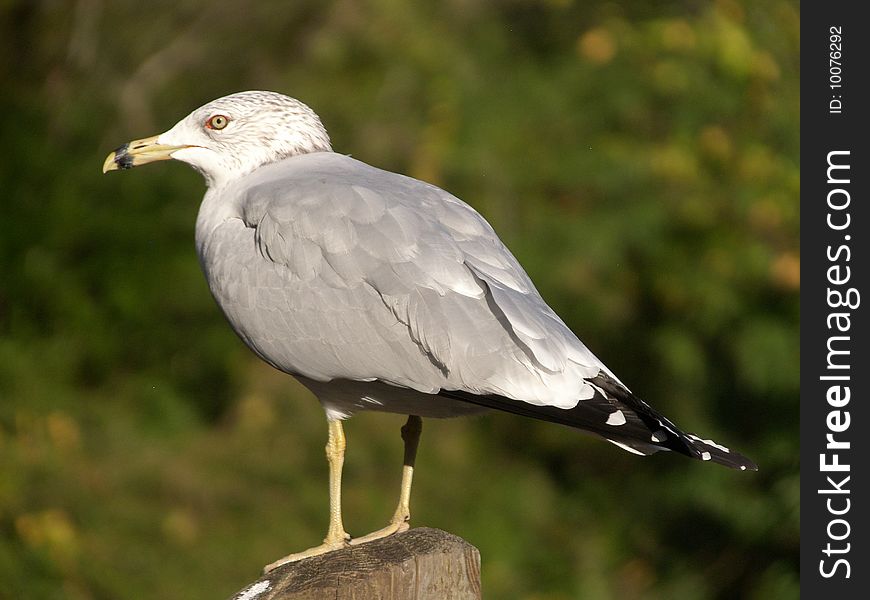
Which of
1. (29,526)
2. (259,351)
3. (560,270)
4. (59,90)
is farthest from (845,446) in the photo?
(59,90)

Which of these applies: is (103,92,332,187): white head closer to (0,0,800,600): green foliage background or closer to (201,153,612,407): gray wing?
(201,153,612,407): gray wing

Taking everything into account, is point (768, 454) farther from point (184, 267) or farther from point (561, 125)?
point (184, 267)

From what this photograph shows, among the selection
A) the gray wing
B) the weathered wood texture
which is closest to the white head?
the gray wing

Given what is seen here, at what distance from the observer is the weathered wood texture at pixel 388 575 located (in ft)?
8.93

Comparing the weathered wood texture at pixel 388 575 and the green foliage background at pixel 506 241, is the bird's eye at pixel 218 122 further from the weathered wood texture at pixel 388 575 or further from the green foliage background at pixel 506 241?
the green foliage background at pixel 506 241

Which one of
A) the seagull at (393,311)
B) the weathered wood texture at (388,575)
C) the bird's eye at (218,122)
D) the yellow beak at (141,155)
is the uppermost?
the bird's eye at (218,122)

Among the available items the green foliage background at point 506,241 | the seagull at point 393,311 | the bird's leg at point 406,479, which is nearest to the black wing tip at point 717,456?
the seagull at point 393,311

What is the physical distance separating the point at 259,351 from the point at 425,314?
0.58m

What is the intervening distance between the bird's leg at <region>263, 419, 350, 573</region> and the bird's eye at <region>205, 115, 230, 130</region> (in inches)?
39.0

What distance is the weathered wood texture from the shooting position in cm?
272

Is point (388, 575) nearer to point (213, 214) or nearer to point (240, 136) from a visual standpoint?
point (213, 214)

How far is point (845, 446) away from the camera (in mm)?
5555

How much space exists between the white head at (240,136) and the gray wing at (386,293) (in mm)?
255

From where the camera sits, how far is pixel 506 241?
804cm
